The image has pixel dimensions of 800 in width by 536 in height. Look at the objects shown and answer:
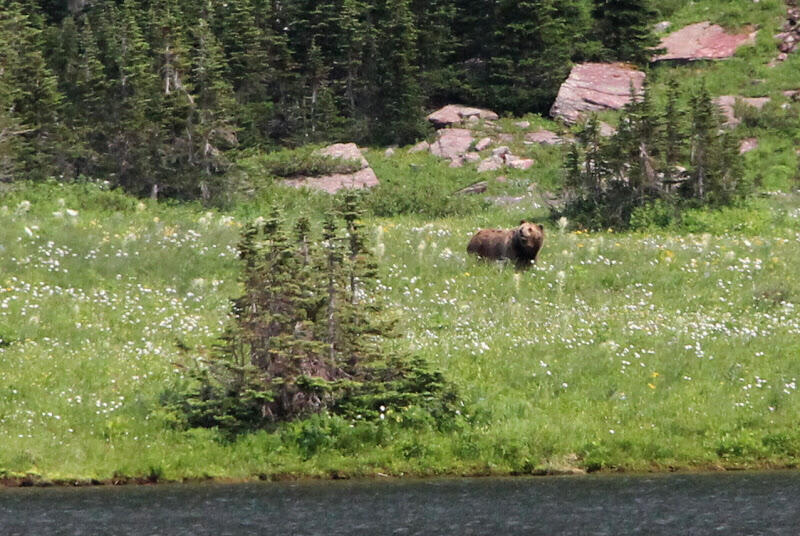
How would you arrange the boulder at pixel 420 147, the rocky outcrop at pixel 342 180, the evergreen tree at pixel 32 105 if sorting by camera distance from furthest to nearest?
the boulder at pixel 420 147 → the rocky outcrop at pixel 342 180 → the evergreen tree at pixel 32 105

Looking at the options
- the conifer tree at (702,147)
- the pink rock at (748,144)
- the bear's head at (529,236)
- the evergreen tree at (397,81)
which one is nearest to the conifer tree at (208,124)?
the evergreen tree at (397,81)

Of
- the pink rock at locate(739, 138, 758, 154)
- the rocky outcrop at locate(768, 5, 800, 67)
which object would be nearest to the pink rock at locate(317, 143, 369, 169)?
the pink rock at locate(739, 138, 758, 154)

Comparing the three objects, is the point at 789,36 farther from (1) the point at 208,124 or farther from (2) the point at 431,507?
(2) the point at 431,507

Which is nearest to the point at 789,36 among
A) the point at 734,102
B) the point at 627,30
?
the point at 627,30

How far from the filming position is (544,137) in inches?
1610

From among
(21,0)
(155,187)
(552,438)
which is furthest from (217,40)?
(552,438)

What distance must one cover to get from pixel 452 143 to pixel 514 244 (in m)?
18.3

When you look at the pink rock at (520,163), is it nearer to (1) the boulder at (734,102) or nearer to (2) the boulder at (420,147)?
(2) the boulder at (420,147)

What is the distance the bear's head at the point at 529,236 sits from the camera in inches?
909

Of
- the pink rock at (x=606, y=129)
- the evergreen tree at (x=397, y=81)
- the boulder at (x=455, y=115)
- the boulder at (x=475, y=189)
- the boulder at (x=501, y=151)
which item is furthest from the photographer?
the boulder at (x=455, y=115)

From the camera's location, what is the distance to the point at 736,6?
155 ft

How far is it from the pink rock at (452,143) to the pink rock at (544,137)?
2.16 m

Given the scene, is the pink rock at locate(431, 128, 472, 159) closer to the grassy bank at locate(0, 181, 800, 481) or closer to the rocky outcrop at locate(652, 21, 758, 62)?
the rocky outcrop at locate(652, 21, 758, 62)

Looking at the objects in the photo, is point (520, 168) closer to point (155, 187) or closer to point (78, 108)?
point (155, 187)
